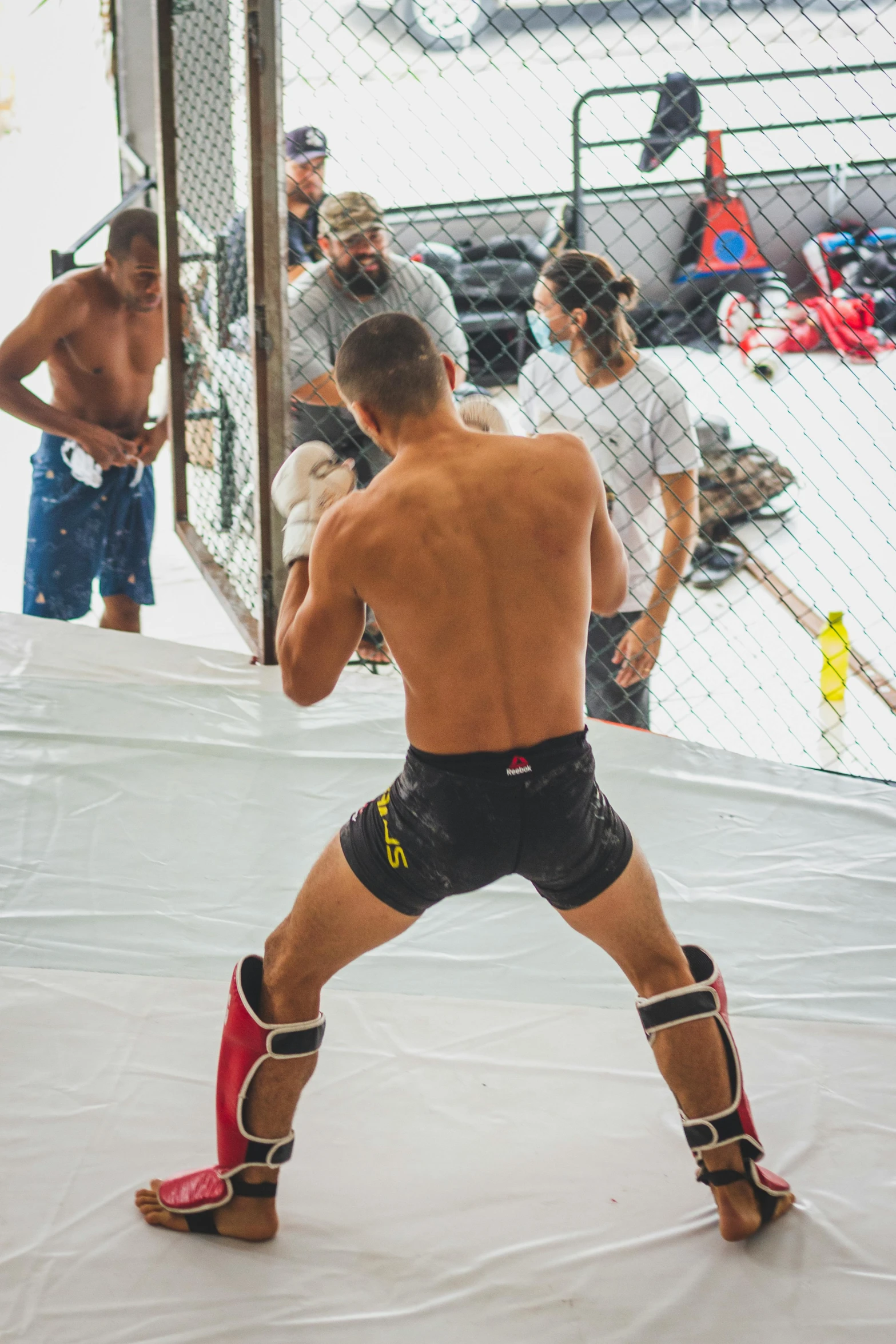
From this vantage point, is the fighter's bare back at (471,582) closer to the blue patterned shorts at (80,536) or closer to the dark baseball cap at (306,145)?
the blue patterned shorts at (80,536)

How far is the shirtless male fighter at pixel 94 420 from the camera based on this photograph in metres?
3.16

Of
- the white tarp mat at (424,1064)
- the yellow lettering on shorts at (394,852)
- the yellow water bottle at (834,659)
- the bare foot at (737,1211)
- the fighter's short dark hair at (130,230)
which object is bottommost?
the yellow water bottle at (834,659)

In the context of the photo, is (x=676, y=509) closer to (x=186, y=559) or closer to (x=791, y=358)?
(x=186, y=559)

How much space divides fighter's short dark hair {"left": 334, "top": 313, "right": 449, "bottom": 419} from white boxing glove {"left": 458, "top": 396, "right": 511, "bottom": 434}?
0.29 m

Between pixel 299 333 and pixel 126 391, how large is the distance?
0.71 meters

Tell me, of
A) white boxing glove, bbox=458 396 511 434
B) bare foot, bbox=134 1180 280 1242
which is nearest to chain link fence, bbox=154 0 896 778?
white boxing glove, bbox=458 396 511 434

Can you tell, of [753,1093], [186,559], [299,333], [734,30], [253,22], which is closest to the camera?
[753,1093]

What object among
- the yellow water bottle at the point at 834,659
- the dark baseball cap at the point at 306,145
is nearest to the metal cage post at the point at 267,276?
the dark baseball cap at the point at 306,145

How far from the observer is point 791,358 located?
7.50 meters

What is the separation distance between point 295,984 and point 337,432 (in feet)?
6.51

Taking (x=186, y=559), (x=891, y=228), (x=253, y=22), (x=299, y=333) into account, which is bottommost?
(x=186, y=559)

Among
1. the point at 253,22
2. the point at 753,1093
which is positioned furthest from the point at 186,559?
the point at 753,1093

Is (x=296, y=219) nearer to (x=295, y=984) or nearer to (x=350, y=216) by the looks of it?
(x=350, y=216)

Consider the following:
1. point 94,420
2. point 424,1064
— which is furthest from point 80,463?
point 424,1064
